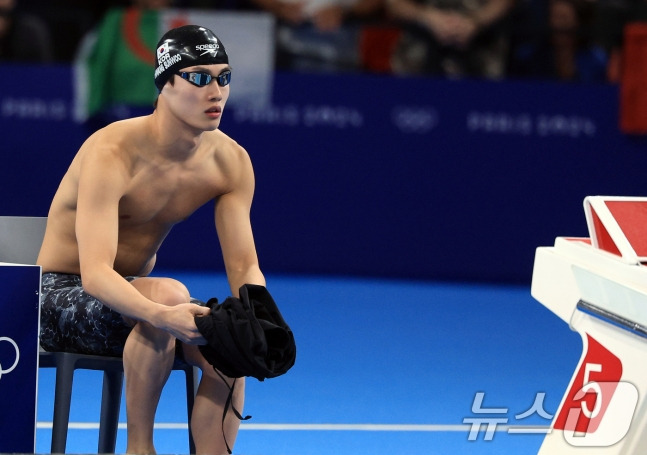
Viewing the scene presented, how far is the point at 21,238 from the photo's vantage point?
12.4 ft

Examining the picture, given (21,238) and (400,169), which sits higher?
(21,238)

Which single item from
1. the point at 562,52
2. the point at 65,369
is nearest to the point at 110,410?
the point at 65,369

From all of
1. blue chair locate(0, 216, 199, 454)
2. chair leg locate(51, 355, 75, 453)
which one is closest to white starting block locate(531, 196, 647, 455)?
blue chair locate(0, 216, 199, 454)

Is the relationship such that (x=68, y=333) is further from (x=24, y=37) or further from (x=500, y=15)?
(x=500, y=15)

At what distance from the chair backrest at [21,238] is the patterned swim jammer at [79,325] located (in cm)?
30

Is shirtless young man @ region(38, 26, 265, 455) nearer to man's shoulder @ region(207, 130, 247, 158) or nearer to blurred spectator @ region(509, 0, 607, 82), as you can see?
man's shoulder @ region(207, 130, 247, 158)

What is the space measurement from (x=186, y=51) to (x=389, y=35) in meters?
4.55

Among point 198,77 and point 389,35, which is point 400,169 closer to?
point 389,35

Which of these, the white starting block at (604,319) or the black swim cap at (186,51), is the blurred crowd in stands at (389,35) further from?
the white starting block at (604,319)

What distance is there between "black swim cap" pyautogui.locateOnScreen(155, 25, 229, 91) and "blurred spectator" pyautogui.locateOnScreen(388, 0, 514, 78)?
4.41m

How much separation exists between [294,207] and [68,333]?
4317mm

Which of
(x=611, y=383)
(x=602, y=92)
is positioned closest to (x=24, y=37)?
(x=602, y=92)

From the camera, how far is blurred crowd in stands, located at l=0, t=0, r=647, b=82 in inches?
306

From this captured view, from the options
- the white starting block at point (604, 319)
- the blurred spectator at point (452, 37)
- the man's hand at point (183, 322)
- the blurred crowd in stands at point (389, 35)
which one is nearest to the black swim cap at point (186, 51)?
the man's hand at point (183, 322)
